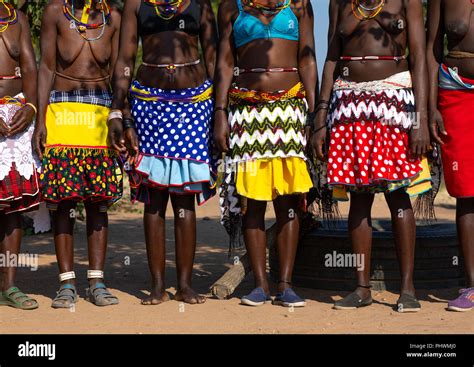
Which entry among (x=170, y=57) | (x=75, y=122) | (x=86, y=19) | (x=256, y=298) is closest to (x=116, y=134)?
(x=75, y=122)

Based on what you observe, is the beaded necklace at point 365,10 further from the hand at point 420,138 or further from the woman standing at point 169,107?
the woman standing at point 169,107

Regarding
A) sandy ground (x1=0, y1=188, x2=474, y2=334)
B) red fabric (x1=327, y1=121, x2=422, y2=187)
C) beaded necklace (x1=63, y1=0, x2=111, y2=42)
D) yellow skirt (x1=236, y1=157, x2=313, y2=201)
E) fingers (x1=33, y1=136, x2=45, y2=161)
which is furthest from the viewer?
beaded necklace (x1=63, y1=0, x2=111, y2=42)

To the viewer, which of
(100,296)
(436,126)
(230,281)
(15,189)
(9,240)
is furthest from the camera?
(230,281)

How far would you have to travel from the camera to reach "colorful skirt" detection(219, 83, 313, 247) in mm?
5891

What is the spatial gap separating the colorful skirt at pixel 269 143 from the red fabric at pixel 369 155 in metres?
0.26

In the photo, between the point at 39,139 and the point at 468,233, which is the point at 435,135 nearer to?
the point at 468,233

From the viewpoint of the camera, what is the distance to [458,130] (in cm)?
577

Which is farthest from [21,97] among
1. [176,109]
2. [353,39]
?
[353,39]

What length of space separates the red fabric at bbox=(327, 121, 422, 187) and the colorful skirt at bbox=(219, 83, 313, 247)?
0.26 m

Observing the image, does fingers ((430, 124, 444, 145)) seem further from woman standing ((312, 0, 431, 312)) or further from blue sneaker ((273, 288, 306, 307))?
blue sneaker ((273, 288, 306, 307))

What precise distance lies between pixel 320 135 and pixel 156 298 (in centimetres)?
167

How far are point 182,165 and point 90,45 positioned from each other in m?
1.12

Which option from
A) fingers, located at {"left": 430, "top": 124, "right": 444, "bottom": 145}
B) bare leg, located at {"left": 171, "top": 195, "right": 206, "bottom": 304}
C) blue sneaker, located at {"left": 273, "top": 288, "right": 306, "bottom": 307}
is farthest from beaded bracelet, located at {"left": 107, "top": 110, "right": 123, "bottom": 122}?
fingers, located at {"left": 430, "top": 124, "right": 444, "bottom": 145}

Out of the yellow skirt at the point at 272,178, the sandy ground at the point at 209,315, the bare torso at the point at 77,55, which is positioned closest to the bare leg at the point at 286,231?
the yellow skirt at the point at 272,178
